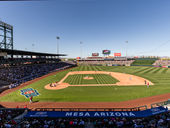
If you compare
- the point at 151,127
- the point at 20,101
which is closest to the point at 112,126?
the point at 151,127

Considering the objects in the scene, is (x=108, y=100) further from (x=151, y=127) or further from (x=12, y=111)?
(x=12, y=111)

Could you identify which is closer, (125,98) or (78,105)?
(78,105)

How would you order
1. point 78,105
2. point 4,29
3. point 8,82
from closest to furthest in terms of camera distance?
point 78,105
point 8,82
point 4,29

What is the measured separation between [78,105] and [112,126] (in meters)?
7.31

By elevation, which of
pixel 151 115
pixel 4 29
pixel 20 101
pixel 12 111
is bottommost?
pixel 20 101

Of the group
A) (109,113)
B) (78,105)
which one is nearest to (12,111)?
(78,105)

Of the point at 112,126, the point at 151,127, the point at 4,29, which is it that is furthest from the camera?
the point at 4,29

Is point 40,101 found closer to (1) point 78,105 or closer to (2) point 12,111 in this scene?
(2) point 12,111

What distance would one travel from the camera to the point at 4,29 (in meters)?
31.7

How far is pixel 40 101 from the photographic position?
48.3 ft

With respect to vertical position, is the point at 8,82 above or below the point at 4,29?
below

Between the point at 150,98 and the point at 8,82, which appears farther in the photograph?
the point at 8,82

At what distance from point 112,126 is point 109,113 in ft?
4.39

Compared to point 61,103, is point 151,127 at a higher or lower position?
higher
